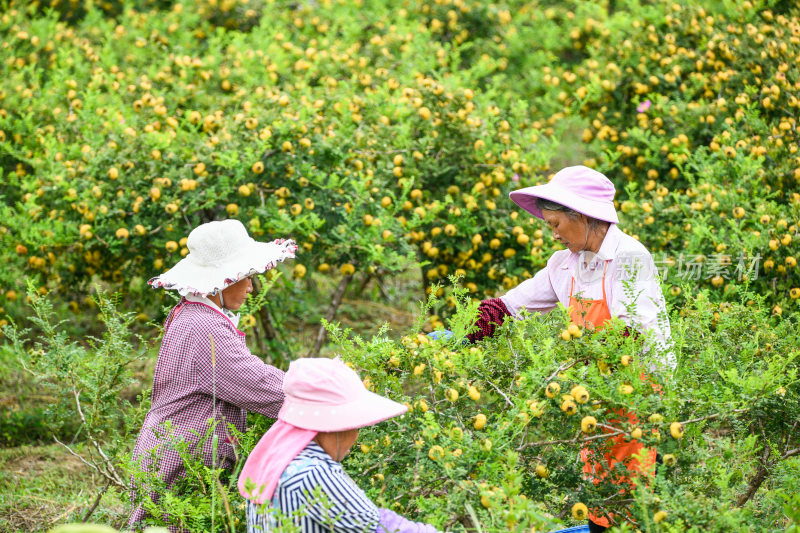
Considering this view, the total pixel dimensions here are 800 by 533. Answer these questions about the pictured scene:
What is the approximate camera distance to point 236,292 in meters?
2.59

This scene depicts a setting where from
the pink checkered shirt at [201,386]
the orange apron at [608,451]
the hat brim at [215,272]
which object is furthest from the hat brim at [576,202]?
the pink checkered shirt at [201,386]

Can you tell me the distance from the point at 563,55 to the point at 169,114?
422 centimetres

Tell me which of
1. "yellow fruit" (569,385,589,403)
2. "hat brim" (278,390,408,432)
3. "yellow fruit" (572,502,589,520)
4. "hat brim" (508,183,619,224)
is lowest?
"yellow fruit" (572,502,589,520)

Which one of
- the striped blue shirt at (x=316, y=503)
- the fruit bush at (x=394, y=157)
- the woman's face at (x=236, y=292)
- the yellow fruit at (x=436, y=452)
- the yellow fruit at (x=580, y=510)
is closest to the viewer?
the striped blue shirt at (x=316, y=503)

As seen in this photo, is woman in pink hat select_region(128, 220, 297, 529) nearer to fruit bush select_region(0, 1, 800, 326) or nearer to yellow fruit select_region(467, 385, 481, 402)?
yellow fruit select_region(467, 385, 481, 402)

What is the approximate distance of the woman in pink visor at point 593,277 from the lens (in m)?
2.47

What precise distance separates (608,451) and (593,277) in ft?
1.92

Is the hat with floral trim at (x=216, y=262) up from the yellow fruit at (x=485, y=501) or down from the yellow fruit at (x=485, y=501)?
up

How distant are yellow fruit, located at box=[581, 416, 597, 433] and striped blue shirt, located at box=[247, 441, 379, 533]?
61 cm

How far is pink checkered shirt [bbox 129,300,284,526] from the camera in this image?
2422mm

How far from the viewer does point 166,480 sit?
2459mm

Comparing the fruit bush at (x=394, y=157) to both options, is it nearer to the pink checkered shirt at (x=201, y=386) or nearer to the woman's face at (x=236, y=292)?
the woman's face at (x=236, y=292)

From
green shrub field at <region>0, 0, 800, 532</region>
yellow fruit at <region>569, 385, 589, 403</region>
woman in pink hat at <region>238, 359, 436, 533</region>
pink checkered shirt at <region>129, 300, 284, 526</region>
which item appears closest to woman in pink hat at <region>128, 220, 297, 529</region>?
pink checkered shirt at <region>129, 300, 284, 526</region>

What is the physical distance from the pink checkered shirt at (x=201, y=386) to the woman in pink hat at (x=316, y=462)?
335 millimetres
